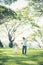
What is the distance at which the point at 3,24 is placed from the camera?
2938 cm

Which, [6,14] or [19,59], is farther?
[6,14]

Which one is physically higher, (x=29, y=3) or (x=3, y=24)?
(x=29, y=3)

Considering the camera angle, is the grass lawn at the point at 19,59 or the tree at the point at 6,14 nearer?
the grass lawn at the point at 19,59

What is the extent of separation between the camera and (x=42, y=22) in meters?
29.1

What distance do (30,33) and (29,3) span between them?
359 cm

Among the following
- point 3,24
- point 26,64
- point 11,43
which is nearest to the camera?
point 26,64

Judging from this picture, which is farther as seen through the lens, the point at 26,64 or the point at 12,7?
the point at 12,7

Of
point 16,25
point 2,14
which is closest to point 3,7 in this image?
point 2,14

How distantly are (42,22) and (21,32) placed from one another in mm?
2698

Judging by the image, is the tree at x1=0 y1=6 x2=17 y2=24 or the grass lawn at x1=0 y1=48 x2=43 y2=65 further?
the tree at x1=0 y1=6 x2=17 y2=24

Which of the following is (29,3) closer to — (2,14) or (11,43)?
(2,14)

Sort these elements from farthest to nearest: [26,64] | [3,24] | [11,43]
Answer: [3,24] < [11,43] < [26,64]

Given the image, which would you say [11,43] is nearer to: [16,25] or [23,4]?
[16,25]

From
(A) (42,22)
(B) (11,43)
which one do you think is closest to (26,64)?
(B) (11,43)
